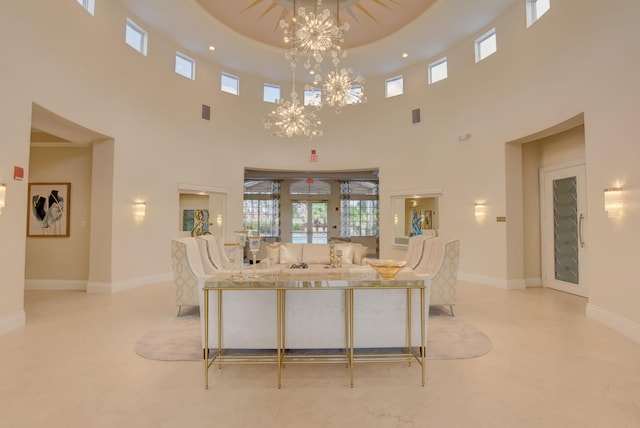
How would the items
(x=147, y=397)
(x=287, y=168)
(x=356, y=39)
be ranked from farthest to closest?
(x=287, y=168) < (x=356, y=39) < (x=147, y=397)

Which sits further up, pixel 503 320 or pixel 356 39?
pixel 356 39

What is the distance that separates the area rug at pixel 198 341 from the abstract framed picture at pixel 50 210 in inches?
148

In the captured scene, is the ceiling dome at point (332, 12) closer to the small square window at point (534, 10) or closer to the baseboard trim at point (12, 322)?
the small square window at point (534, 10)

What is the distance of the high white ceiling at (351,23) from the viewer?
5.87 metres

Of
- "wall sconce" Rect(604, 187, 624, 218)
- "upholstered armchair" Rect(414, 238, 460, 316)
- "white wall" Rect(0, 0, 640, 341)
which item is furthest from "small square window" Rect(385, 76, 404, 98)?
"wall sconce" Rect(604, 187, 624, 218)

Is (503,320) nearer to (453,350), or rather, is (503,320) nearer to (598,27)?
(453,350)

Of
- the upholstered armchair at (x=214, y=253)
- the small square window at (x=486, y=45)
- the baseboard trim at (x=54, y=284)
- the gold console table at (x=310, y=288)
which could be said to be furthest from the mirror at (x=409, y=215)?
the baseboard trim at (x=54, y=284)

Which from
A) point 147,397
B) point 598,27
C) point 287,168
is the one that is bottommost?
point 147,397

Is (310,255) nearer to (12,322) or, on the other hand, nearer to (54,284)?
(12,322)

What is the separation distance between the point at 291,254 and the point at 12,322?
13.5ft

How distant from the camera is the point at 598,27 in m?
4.03

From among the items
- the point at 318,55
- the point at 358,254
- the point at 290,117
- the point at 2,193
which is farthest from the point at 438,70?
the point at 2,193

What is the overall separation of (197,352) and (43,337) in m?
1.96

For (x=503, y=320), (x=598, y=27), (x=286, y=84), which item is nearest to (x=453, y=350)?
(x=503, y=320)
